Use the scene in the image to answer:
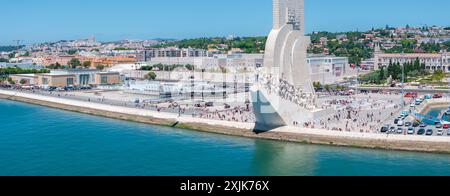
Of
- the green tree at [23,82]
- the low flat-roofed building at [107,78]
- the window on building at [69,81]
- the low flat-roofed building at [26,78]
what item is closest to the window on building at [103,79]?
the low flat-roofed building at [107,78]

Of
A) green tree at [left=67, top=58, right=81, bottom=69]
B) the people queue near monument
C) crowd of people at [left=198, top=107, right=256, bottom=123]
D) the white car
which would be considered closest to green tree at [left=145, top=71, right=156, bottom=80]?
green tree at [left=67, top=58, right=81, bottom=69]

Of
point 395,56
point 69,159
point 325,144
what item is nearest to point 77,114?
point 69,159

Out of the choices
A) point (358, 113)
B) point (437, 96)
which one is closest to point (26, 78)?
point (358, 113)

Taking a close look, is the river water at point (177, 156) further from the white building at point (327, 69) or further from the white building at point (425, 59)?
the white building at point (425, 59)

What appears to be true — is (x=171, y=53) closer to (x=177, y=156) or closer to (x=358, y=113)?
(x=358, y=113)

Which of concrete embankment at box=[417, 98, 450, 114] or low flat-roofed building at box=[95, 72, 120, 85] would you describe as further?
low flat-roofed building at box=[95, 72, 120, 85]

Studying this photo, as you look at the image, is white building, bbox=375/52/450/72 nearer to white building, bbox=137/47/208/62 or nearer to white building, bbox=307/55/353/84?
white building, bbox=307/55/353/84
